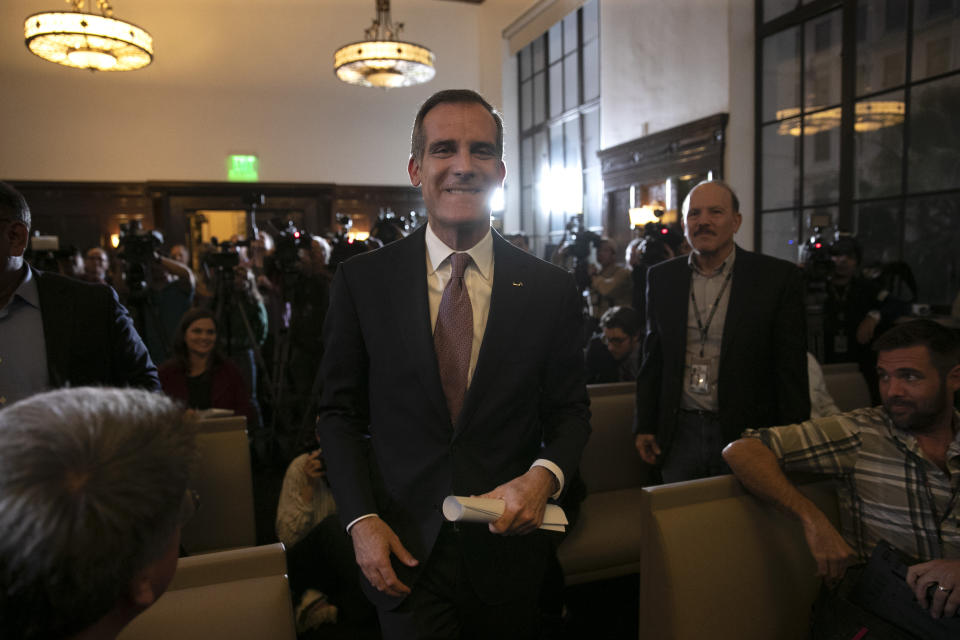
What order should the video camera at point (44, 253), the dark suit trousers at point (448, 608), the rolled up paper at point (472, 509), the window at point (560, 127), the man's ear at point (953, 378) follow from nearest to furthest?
the rolled up paper at point (472, 509) < the dark suit trousers at point (448, 608) < the man's ear at point (953, 378) < the video camera at point (44, 253) < the window at point (560, 127)

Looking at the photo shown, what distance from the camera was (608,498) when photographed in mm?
2691

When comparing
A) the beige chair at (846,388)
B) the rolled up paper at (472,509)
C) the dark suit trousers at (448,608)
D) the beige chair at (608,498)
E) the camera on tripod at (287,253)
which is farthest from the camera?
the camera on tripod at (287,253)

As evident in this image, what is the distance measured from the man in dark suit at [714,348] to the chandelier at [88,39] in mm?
5555

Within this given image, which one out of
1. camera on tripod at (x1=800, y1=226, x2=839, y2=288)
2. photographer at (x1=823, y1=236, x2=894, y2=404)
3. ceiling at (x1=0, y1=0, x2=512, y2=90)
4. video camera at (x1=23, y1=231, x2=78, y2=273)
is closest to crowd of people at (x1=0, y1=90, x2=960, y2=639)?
camera on tripod at (x1=800, y1=226, x2=839, y2=288)

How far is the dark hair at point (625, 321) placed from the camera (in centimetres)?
322

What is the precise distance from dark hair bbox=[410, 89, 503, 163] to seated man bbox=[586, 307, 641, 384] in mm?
2213

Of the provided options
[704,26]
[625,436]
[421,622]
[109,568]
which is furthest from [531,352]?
[704,26]

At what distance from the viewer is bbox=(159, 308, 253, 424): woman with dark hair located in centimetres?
320

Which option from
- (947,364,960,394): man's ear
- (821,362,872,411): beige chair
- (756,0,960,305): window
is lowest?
(821,362,872,411): beige chair

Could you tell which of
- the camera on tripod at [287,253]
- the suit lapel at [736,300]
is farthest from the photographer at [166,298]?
the suit lapel at [736,300]

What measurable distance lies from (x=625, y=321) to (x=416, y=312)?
231 cm

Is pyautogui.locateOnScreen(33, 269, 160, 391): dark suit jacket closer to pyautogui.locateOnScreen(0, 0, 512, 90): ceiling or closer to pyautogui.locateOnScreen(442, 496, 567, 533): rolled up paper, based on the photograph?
pyautogui.locateOnScreen(442, 496, 567, 533): rolled up paper

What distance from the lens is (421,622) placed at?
1039 millimetres

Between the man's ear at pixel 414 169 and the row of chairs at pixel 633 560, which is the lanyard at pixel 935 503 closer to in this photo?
the row of chairs at pixel 633 560
